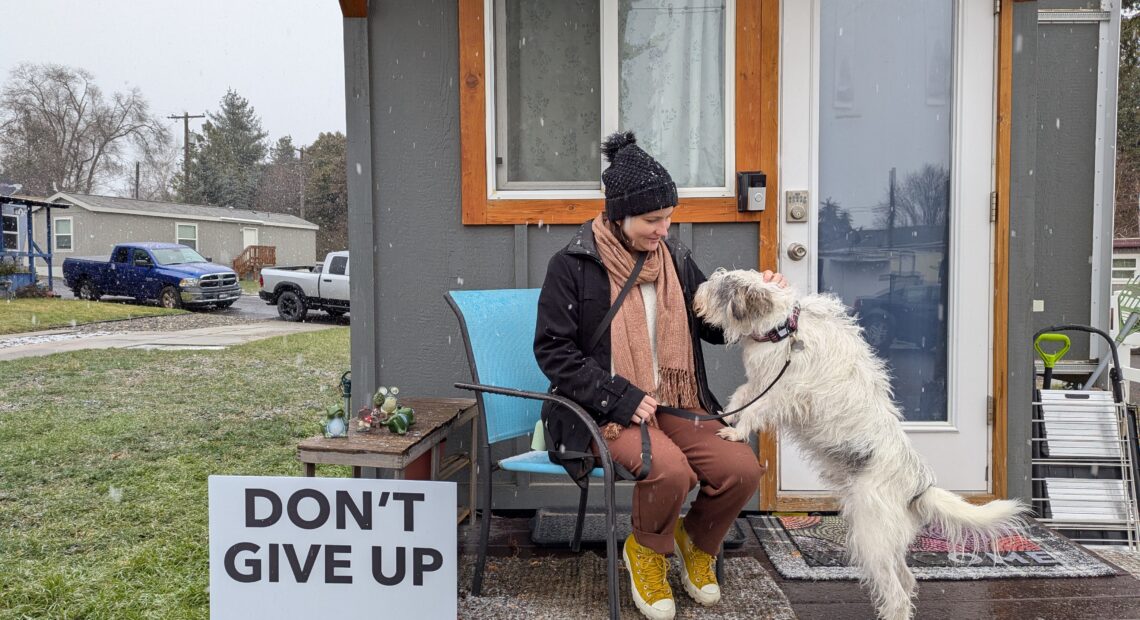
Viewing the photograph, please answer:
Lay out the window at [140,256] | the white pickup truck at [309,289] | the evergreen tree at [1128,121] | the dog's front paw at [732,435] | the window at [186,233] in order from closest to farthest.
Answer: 1. the dog's front paw at [732,435]
2. the evergreen tree at [1128,121]
3. the white pickup truck at [309,289]
4. the window at [140,256]
5. the window at [186,233]

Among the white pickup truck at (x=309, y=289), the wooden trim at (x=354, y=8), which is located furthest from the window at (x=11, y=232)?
the wooden trim at (x=354, y=8)

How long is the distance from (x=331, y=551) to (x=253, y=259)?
35.2 meters

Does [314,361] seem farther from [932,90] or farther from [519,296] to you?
[932,90]

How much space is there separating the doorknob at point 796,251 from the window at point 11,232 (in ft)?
81.8

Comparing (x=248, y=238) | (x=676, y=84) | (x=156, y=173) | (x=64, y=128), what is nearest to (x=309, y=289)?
(x=676, y=84)

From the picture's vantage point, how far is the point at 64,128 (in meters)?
34.1

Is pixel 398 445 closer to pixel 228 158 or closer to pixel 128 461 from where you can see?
pixel 128 461

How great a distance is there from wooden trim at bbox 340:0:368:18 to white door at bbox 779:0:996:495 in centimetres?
187

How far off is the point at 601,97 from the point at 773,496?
6.64 feet

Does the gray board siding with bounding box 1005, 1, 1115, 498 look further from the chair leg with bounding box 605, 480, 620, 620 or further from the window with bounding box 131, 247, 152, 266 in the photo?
the window with bounding box 131, 247, 152, 266

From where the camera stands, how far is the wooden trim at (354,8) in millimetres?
3281

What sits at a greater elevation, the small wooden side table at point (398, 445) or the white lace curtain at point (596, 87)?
the white lace curtain at point (596, 87)

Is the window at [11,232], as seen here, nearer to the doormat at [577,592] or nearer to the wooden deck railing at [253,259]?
the wooden deck railing at [253,259]

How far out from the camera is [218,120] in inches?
1741
